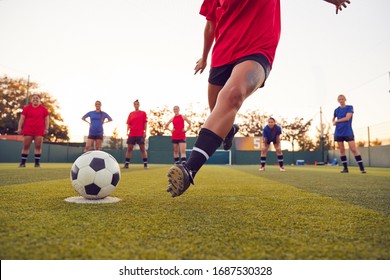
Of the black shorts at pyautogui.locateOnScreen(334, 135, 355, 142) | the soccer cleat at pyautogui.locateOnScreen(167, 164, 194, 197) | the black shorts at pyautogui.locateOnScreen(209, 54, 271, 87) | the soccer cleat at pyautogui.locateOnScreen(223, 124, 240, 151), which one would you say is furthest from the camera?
the black shorts at pyautogui.locateOnScreen(334, 135, 355, 142)

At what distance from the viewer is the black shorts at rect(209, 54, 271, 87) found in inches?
90.5

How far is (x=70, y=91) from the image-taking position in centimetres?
2506

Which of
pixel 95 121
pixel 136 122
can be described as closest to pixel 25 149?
→ pixel 95 121

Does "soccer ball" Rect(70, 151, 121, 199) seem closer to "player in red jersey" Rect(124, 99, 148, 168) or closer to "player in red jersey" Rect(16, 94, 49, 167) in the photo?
"player in red jersey" Rect(16, 94, 49, 167)

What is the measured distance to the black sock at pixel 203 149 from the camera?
6.60 ft

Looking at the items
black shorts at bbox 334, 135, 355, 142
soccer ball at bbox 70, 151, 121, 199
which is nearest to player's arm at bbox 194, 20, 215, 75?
soccer ball at bbox 70, 151, 121, 199

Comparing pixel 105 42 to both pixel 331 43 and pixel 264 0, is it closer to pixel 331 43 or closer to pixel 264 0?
pixel 331 43

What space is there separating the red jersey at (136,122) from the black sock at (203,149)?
8.09m

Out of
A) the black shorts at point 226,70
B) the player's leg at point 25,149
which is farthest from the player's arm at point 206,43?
the player's leg at point 25,149

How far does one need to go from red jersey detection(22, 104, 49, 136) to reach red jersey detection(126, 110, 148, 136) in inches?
111

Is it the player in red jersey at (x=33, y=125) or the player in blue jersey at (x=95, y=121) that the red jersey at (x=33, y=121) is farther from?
the player in blue jersey at (x=95, y=121)
